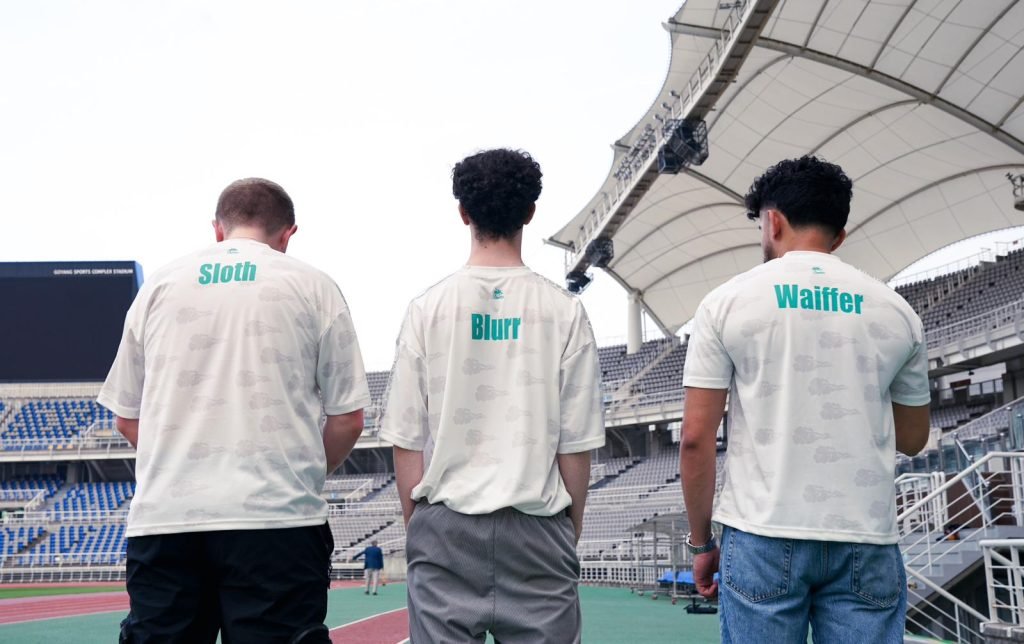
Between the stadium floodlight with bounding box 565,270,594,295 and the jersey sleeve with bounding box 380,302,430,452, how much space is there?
37063 millimetres

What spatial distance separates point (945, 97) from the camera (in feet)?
82.8

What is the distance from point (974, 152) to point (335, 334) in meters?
30.4

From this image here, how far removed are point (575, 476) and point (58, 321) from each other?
48.8 m

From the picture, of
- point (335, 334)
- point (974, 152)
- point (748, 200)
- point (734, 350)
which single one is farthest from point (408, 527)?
point (974, 152)

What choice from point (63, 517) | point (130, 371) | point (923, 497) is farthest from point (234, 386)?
point (63, 517)

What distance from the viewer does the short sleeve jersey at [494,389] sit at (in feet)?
9.44

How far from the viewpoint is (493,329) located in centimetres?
299

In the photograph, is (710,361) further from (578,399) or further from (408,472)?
(408,472)

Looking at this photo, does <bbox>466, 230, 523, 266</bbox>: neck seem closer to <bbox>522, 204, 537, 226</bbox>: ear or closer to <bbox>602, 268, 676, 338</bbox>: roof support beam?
<bbox>522, 204, 537, 226</bbox>: ear

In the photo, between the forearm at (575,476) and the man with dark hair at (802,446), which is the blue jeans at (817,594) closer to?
the man with dark hair at (802,446)

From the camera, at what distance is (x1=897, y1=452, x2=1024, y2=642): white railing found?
10.9 metres

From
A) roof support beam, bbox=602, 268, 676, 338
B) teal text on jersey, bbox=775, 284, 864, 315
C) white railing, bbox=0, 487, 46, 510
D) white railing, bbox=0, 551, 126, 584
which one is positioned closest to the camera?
teal text on jersey, bbox=775, 284, 864, 315

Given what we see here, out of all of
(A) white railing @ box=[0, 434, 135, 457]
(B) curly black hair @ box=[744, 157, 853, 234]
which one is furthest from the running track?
(A) white railing @ box=[0, 434, 135, 457]

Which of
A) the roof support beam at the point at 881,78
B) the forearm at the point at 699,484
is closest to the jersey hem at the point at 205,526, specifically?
the forearm at the point at 699,484
